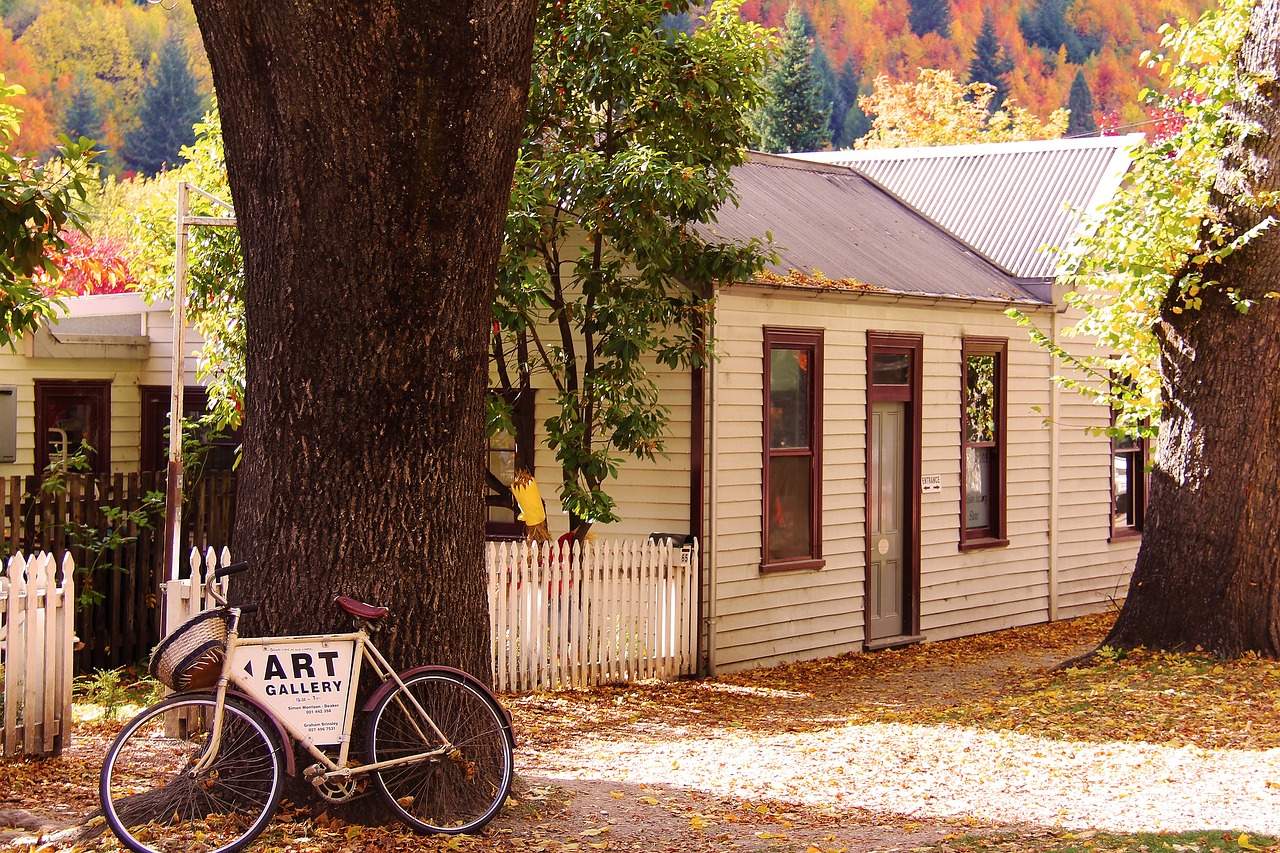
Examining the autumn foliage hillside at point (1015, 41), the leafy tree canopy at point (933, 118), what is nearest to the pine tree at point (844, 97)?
the autumn foliage hillside at point (1015, 41)

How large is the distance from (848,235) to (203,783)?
37.5 ft

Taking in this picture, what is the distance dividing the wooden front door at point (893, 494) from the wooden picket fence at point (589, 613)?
312cm

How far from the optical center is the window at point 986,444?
16312 mm

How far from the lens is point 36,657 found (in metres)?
8.44

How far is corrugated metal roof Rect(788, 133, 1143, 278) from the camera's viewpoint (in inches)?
733

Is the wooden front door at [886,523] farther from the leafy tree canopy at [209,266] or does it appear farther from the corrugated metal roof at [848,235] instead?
the leafy tree canopy at [209,266]

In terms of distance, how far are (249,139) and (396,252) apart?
853 millimetres

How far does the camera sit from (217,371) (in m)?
14.4

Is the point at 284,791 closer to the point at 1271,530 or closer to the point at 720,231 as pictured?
the point at 720,231

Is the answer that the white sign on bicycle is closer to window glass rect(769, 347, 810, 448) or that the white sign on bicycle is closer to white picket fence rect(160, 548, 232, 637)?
white picket fence rect(160, 548, 232, 637)

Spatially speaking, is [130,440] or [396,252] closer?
[396,252]

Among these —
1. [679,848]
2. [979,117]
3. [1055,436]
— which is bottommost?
[679,848]

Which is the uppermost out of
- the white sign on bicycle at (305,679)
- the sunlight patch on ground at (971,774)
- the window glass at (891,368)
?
the window glass at (891,368)

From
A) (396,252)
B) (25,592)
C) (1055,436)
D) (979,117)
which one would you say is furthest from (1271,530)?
(979,117)
